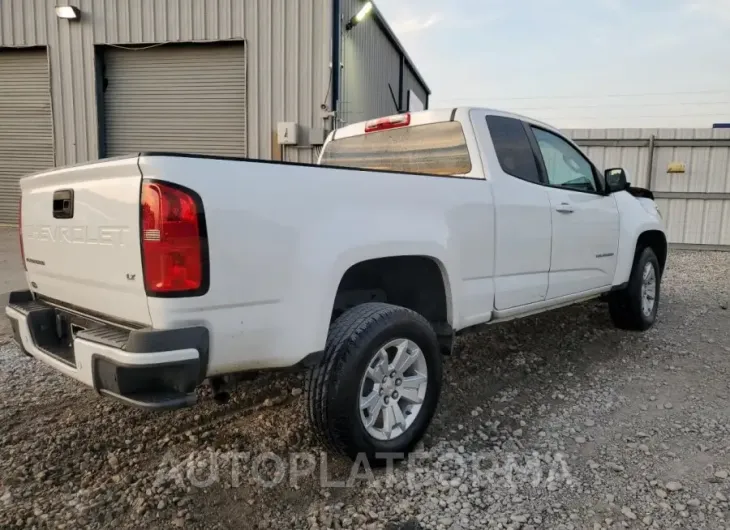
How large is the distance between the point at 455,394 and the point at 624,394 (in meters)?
1.16

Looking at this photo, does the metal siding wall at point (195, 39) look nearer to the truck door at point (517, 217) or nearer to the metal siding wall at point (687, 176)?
the truck door at point (517, 217)

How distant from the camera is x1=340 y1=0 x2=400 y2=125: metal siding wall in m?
9.48

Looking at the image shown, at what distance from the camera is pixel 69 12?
9.34 m

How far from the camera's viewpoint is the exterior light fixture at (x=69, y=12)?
9312mm

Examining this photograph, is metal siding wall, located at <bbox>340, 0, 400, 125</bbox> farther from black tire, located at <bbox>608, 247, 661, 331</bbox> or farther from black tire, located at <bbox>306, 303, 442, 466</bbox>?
black tire, located at <bbox>306, 303, 442, 466</bbox>

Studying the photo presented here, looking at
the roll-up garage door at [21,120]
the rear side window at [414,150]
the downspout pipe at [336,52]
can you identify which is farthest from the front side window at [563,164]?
the roll-up garage door at [21,120]

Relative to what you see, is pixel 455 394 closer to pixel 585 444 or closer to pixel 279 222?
pixel 585 444

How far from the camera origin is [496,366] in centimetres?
430

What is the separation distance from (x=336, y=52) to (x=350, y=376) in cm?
742

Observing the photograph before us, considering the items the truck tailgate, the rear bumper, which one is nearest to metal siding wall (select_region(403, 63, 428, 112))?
the truck tailgate

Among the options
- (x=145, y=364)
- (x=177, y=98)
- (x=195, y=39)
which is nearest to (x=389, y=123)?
(x=145, y=364)

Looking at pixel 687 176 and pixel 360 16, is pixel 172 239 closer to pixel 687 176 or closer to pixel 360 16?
pixel 360 16

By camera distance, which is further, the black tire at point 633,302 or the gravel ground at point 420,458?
the black tire at point 633,302

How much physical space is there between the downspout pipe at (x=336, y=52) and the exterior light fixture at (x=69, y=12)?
4.56m
